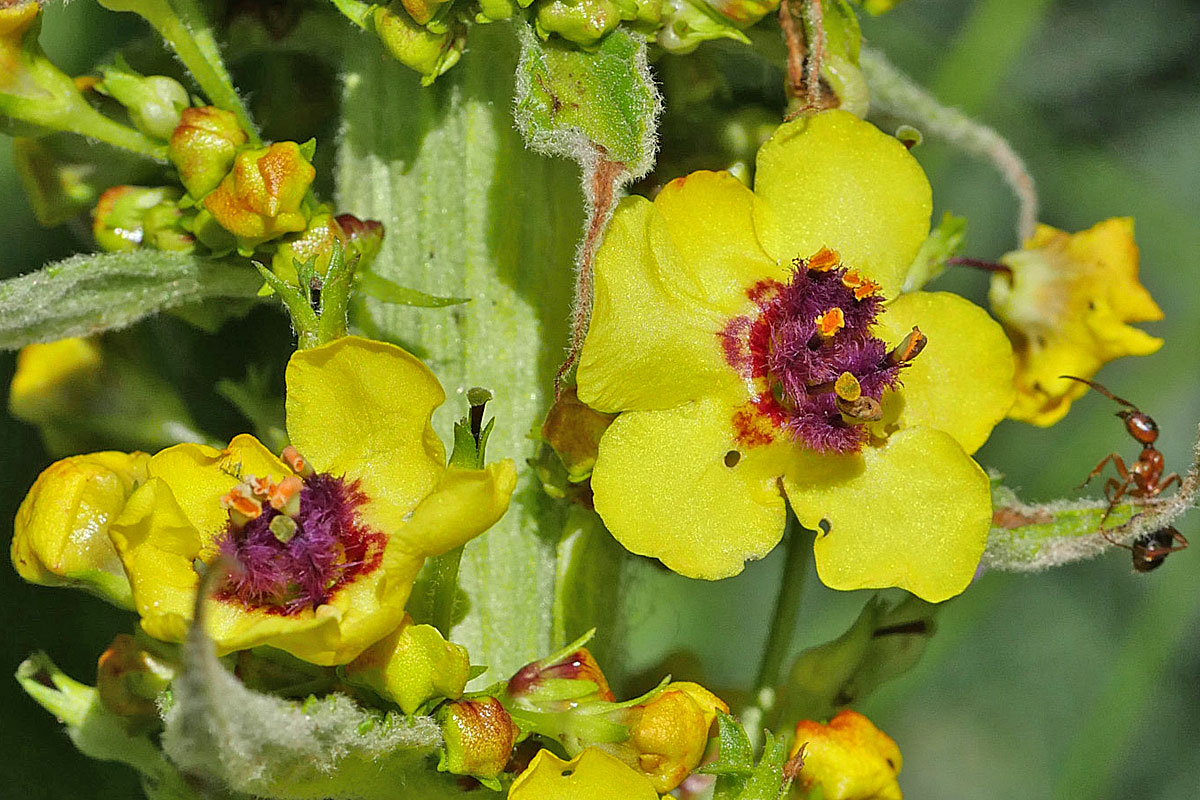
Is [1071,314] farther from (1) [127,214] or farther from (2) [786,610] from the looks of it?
(1) [127,214]

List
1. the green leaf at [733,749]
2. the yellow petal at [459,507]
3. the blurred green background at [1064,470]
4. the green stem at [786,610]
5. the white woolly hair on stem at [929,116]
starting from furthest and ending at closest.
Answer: the blurred green background at [1064,470], the white woolly hair on stem at [929,116], the green stem at [786,610], the green leaf at [733,749], the yellow petal at [459,507]

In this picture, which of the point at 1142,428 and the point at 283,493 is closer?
the point at 283,493

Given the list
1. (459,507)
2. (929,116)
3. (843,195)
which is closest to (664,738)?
(459,507)

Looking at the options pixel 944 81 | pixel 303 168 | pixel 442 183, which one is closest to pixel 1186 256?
pixel 944 81

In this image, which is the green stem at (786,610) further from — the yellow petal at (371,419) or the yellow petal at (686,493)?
the yellow petal at (371,419)

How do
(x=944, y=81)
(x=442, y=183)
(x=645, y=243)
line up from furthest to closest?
(x=944, y=81)
(x=442, y=183)
(x=645, y=243)

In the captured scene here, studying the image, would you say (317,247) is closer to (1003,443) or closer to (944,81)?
(944,81)

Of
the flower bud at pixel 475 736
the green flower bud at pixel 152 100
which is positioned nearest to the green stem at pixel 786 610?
the flower bud at pixel 475 736
